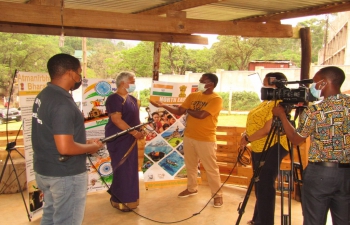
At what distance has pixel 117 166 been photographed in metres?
4.00

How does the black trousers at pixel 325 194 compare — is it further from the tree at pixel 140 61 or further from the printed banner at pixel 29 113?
the tree at pixel 140 61

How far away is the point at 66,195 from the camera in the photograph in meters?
2.21

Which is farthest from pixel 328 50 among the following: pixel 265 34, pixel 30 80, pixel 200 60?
pixel 30 80

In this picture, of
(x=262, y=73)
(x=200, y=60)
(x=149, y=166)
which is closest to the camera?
(x=149, y=166)

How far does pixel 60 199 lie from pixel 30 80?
1919mm

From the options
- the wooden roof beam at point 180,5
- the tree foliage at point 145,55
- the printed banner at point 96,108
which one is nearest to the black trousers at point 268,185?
the wooden roof beam at point 180,5

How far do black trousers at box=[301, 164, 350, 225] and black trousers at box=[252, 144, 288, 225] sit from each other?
618mm

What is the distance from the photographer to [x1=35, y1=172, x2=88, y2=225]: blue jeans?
2.20 meters

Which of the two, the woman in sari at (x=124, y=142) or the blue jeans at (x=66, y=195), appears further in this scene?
the woman in sari at (x=124, y=142)

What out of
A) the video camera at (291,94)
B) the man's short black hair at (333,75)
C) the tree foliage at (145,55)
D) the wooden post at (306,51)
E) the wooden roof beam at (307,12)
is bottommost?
the video camera at (291,94)

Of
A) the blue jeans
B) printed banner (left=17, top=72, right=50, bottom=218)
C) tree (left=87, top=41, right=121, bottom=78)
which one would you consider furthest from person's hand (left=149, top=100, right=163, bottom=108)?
tree (left=87, top=41, right=121, bottom=78)

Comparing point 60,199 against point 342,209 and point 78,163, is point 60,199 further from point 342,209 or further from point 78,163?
point 342,209

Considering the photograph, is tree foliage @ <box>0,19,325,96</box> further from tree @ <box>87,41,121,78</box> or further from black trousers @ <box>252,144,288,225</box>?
black trousers @ <box>252,144,288,225</box>

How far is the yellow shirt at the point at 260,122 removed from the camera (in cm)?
303
